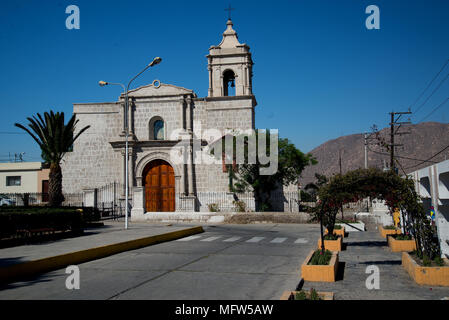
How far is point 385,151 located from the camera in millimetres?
95625

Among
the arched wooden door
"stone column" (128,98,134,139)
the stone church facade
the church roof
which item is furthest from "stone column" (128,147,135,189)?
the church roof

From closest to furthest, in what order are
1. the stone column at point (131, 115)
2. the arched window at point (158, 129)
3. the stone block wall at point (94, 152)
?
the stone block wall at point (94, 152) → the stone column at point (131, 115) → the arched window at point (158, 129)

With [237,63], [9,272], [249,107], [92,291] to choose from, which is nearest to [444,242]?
[92,291]

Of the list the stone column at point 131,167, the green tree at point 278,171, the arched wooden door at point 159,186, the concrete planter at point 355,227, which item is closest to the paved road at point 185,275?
the concrete planter at point 355,227

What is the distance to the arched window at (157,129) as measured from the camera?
106 ft

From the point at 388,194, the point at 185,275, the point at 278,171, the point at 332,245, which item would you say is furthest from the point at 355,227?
the point at 185,275

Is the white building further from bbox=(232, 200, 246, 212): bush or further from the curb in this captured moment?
the curb

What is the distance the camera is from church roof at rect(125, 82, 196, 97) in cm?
3181

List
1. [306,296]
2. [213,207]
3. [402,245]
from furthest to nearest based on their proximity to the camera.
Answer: [213,207]
[402,245]
[306,296]

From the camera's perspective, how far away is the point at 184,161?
30469 mm

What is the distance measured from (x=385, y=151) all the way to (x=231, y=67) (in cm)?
7382

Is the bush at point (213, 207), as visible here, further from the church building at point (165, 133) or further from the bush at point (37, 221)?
the bush at point (37, 221)

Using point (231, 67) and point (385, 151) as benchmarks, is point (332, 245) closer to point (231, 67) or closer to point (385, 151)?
point (231, 67)

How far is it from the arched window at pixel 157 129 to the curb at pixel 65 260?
16861mm
